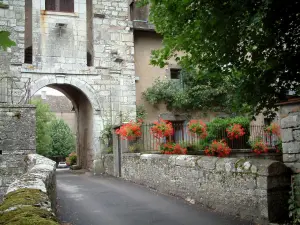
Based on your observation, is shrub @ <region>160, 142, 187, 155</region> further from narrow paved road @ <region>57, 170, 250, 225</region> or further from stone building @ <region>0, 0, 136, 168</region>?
stone building @ <region>0, 0, 136, 168</region>

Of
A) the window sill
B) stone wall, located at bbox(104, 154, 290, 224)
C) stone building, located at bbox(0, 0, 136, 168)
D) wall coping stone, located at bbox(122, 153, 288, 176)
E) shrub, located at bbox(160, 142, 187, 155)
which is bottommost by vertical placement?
stone wall, located at bbox(104, 154, 290, 224)

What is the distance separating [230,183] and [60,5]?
460 inches

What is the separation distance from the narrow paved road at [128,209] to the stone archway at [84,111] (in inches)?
219

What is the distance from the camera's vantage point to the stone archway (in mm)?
13812

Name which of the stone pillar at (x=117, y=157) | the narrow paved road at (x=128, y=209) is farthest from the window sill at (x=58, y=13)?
the narrow paved road at (x=128, y=209)

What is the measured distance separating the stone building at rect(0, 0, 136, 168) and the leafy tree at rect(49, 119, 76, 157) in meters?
19.8

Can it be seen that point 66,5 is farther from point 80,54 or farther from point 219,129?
point 219,129

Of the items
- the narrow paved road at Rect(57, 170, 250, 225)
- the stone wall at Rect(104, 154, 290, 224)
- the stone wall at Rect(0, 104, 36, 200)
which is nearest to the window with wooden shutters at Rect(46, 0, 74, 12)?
the stone wall at Rect(0, 104, 36, 200)

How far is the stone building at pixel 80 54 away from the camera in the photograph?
44.0 ft

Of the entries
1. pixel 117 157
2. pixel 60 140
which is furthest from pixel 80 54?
pixel 60 140

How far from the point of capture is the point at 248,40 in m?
5.27

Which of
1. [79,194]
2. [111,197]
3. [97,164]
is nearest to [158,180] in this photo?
[111,197]

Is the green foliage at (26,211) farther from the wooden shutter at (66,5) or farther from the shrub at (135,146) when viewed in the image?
the wooden shutter at (66,5)

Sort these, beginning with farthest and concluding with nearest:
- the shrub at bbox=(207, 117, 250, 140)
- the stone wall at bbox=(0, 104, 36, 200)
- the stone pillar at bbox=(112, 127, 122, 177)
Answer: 1. the shrub at bbox=(207, 117, 250, 140)
2. the stone pillar at bbox=(112, 127, 122, 177)
3. the stone wall at bbox=(0, 104, 36, 200)
